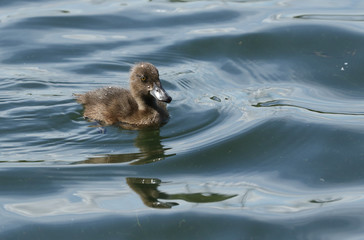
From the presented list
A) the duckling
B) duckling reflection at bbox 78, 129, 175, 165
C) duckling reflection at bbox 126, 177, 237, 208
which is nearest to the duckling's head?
the duckling

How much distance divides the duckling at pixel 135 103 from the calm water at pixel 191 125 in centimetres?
17

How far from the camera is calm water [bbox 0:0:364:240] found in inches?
209

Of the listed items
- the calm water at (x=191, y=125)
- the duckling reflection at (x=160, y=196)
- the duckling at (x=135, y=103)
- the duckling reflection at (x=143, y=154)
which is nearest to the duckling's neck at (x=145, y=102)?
the duckling at (x=135, y=103)

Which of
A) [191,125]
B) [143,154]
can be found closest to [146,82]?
[191,125]

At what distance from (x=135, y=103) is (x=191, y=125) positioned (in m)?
0.87

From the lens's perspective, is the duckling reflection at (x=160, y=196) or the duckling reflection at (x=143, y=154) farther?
the duckling reflection at (x=143, y=154)

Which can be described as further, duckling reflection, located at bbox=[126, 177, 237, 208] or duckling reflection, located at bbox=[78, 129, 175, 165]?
duckling reflection, located at bbox=[78, 129, 175, 165]

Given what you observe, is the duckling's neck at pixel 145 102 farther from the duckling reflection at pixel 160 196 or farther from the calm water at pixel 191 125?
the duckling reflection at pixel 160 196

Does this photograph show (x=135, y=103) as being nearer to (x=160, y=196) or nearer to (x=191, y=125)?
(x=191, y=125)

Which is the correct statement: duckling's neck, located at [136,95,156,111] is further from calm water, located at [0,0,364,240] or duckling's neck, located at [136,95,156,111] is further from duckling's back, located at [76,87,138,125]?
calm water, located at [0,0,364,240]

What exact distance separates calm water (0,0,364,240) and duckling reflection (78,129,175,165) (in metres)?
0.02

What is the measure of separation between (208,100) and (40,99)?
1.90 meters

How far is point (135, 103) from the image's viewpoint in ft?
25.9

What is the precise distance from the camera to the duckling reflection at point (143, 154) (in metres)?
6.42
